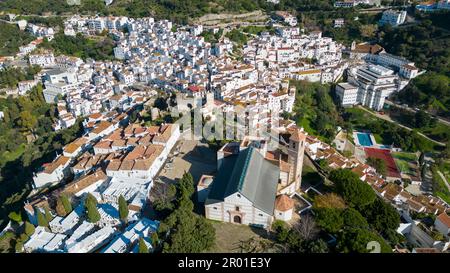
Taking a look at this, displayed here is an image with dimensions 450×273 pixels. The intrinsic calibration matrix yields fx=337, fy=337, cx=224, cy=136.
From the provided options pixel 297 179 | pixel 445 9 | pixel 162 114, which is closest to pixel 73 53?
pixel 162 114

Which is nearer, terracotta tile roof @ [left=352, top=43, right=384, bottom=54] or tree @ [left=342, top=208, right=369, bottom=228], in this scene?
tree @ [left=342, top=208, right=369, bottom=228]

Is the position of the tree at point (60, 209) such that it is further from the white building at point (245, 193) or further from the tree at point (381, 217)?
the tree at point (381, 217)

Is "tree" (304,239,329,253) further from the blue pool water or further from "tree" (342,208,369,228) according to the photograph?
the blue pool water

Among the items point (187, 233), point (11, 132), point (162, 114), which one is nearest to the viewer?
point (187, 233)

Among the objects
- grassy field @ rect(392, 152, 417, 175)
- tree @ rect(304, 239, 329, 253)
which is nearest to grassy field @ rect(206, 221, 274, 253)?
tree @ rect(304, 239, 329, 253)

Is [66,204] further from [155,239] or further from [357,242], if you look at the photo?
[357,242]
